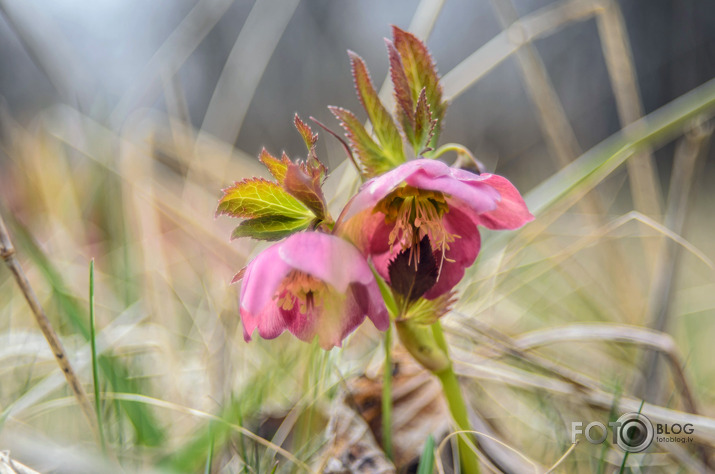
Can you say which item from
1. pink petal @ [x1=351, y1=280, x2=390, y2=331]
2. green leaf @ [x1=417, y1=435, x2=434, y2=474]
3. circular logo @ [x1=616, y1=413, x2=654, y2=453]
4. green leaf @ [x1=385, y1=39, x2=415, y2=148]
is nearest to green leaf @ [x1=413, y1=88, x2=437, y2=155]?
green leaf @ [x1=385, y1=39, x2=415, y2=148]

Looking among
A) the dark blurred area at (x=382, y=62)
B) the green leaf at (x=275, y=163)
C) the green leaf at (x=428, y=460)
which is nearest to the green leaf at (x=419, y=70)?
the green leaf at (x=275, y=163)

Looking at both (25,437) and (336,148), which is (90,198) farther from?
(25,437)

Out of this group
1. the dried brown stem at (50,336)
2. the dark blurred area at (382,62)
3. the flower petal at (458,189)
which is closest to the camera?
the flower petal at (458,189)

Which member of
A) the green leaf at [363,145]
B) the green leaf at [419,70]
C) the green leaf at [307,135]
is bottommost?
the green leaf at [307,135]

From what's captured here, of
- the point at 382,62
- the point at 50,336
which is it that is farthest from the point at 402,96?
the point at 382,62

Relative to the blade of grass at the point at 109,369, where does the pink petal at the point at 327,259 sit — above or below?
above

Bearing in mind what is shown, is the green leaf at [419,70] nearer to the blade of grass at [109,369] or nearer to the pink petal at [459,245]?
the pink petal at [459,245]

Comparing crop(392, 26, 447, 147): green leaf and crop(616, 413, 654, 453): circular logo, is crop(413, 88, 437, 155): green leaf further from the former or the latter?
crop(616, 413, 654, 453): circular logo
